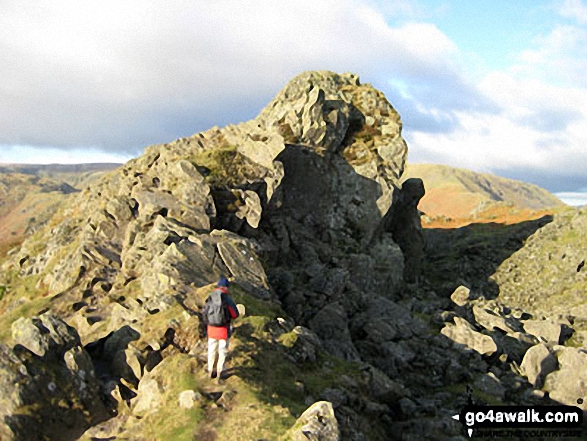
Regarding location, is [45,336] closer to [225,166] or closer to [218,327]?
[218,327]

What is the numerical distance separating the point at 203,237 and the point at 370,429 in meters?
16.5

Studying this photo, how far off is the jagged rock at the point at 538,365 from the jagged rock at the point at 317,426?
923 inches

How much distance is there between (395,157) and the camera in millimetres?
53219

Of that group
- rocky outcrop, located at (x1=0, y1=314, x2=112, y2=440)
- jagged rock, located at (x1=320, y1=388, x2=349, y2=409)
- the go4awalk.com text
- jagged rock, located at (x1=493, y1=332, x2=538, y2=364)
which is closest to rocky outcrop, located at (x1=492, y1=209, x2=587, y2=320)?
jagged rock, located at (x1=493, y1=332, x2=538, y2=364)

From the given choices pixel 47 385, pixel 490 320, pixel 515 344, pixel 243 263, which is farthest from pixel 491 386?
pixel 47 385

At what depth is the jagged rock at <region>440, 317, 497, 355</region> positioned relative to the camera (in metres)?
32.8

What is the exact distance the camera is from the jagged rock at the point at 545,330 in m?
39.1

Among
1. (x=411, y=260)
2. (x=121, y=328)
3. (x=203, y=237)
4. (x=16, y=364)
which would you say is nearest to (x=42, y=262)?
(x=203, y=237)

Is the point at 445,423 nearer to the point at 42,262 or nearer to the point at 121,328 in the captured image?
the point at 121,328

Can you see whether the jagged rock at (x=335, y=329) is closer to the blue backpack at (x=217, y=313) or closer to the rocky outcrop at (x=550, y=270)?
the blue backpack at (x=217, y=313)

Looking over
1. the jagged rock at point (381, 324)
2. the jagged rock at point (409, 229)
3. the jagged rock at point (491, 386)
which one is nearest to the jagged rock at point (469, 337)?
the jagged rock at point (381, 324)

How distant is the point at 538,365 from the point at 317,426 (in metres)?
25.0

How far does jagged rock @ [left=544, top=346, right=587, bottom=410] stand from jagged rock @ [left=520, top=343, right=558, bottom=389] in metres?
0.42

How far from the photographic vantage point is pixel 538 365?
1230 inches
